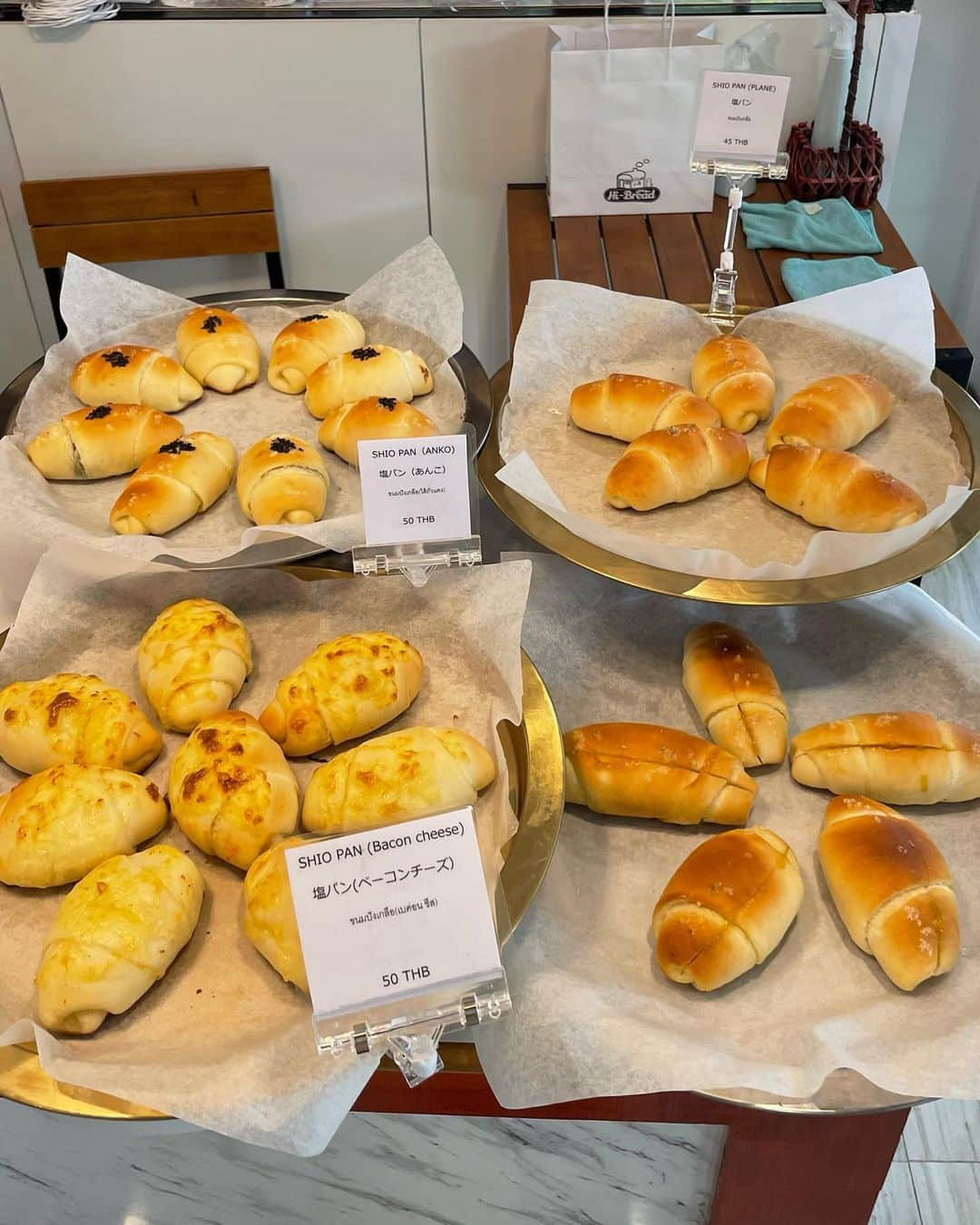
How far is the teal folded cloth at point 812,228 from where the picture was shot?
199 cm

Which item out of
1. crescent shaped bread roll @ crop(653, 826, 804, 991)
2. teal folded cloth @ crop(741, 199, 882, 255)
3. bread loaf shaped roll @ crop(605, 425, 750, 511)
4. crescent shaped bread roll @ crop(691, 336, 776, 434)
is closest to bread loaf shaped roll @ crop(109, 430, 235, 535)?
bread loaf shaped roll @ crop(605, 425, 750, 511)

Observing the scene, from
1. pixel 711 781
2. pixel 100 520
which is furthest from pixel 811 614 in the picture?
pixel 100 520

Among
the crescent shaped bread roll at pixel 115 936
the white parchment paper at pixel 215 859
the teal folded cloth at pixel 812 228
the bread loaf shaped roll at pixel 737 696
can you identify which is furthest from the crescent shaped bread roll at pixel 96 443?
the teal folded cloth at pixel 812 228

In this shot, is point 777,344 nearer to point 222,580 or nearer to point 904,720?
point 904,720

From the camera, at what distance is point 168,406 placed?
1.54m

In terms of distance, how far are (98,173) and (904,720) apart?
2.00m

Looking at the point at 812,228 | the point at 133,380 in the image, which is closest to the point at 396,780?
the point at 133,380

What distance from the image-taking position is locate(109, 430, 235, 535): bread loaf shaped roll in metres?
1.29

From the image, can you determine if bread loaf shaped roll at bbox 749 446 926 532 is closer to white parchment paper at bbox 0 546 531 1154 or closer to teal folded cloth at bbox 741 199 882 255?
white parchment paper at bbox 0 546 531 1154

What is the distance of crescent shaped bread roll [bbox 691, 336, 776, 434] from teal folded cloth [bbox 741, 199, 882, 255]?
0.70 meters

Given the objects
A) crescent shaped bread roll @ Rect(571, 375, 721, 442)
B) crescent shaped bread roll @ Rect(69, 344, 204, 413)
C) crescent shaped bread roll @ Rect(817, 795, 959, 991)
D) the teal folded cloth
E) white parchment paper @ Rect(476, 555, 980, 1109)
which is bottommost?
white parchment paper @ Rect(476, 555, 980, 1109)

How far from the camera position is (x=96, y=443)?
1.38 m

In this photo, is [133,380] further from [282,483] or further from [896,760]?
[896,760]

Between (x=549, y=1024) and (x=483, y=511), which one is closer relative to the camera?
(x=549, y=1024)
